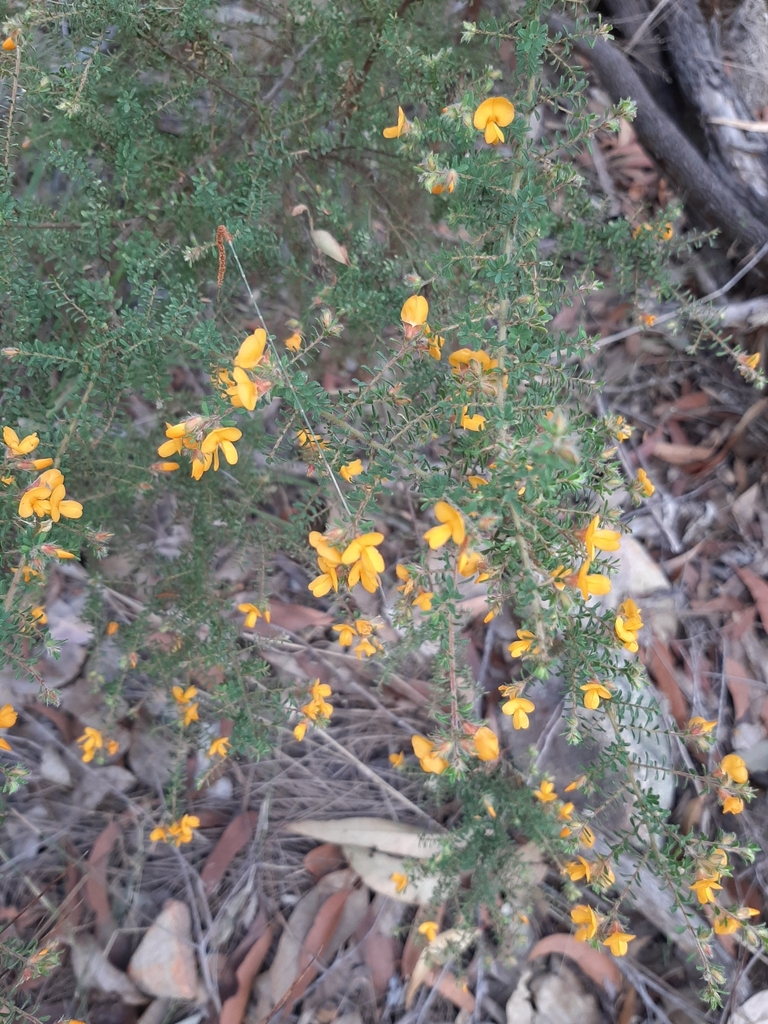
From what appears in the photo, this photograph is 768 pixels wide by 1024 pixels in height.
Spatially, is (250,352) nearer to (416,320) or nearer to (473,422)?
(416,320)

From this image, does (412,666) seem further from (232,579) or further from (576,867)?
(576,867)

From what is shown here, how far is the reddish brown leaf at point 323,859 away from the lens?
284 centimetres

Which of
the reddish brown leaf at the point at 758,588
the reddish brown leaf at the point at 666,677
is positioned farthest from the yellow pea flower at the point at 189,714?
the reddish brown leaf at the point at 758,588

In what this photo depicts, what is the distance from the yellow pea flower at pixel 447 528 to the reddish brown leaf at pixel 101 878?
2300 mm

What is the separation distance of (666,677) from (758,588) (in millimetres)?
682

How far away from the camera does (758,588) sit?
11.0ft

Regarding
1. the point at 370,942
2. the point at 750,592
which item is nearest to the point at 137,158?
the point at 370,942

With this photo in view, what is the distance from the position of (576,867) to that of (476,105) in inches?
85.8

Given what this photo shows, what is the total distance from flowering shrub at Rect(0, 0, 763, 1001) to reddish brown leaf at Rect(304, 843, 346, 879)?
0.40m

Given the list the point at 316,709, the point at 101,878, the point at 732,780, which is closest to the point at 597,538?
the point at 732,780

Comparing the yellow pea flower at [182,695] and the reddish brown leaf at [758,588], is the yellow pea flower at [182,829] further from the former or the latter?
the reddish brown leaf at [758,588]

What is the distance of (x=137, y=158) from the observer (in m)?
2.22

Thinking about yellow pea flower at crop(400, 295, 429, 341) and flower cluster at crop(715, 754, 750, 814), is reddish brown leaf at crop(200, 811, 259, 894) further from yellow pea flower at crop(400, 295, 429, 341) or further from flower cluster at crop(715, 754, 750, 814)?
yellow pea flower at crop(400, 295, 429, 341)

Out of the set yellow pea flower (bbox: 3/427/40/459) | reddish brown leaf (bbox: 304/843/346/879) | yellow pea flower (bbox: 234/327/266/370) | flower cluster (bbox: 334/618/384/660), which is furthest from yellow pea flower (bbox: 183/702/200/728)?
yellow pea flower (bbox: 234/327/266/370)
